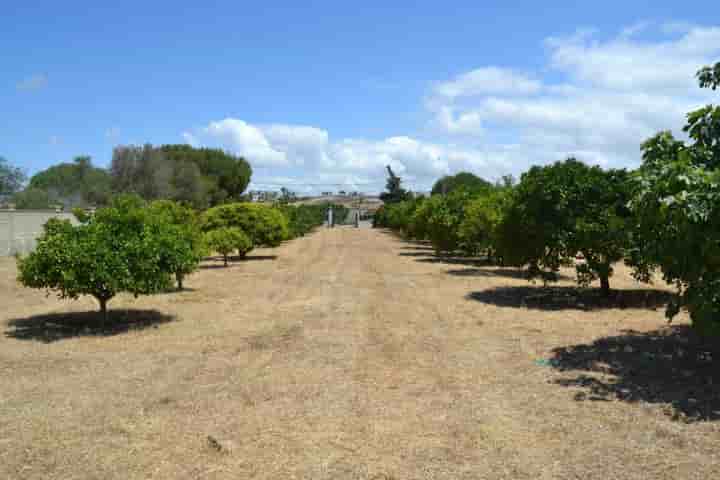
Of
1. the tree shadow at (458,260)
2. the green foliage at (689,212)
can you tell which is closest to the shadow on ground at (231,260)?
the tree shadow at (458,260)

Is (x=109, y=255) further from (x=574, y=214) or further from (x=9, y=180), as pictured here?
(x=9, y=180)

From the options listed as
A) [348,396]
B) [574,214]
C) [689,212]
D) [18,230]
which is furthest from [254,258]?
[689,212]

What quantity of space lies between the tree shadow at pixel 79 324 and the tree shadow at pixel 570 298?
7.76m

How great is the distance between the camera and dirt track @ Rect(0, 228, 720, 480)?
5.59m

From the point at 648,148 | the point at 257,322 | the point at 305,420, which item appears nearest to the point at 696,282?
the point at 648,148

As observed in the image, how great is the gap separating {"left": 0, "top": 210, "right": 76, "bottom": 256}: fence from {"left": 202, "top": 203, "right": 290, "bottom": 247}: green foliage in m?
7.91

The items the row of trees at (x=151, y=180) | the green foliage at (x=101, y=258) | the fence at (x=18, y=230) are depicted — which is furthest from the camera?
the row of trees at (x=151, y=180)

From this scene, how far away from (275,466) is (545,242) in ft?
35.6

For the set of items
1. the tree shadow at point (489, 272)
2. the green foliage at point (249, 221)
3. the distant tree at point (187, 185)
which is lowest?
the tree shadow at point (489, 272)

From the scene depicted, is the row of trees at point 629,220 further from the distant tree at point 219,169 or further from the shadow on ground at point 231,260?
the distant tree at point 219,169

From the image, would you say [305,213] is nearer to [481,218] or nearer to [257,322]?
[481,218]

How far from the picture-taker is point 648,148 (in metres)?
9.16

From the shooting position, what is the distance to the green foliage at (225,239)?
26.0m

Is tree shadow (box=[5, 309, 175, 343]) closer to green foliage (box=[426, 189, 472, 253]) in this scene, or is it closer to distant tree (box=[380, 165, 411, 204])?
green foliage (box=[426, 189, 472, 253])
